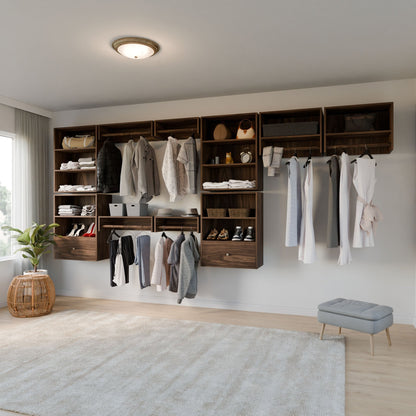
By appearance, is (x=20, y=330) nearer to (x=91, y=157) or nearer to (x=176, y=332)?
(x=176, y=332)

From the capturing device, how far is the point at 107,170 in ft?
16.3

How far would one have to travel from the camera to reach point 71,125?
5562 millimetres

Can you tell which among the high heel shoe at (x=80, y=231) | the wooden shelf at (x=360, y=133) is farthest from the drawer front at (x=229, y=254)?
the high heel shoe at (x=80, y=231)

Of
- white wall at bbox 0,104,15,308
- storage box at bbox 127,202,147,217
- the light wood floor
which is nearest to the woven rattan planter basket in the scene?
the light wood floor

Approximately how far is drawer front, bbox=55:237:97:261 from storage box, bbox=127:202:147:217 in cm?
57

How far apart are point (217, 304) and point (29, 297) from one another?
2.20 m

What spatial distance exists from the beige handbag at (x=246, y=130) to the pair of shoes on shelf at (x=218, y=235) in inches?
43.6

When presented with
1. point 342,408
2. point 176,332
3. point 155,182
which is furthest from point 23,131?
point 342,408

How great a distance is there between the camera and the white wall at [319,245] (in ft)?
14.0

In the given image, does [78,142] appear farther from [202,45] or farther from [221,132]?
[202,45]

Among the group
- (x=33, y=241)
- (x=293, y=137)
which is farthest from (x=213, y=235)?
(x=33, y=241)

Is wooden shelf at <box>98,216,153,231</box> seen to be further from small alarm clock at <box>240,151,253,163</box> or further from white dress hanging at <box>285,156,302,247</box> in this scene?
white dress hanging at <box>285,156,302,247</box>

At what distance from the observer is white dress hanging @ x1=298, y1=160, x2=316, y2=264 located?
420 centimetres

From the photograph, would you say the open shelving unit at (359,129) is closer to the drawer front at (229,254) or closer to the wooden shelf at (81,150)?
the drawer front at (229,254)
